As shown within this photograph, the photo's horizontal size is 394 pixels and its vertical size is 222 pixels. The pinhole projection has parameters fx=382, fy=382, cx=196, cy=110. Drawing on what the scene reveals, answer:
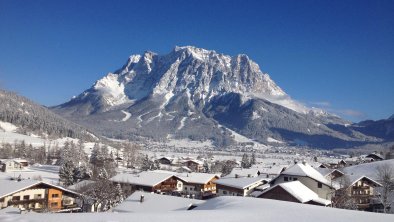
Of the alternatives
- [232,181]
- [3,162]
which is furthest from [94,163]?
[232,181]

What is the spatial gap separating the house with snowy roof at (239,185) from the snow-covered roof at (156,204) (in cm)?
2390

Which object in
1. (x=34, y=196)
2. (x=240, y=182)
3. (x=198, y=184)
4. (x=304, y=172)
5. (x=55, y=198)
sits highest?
(x=304, y=172)

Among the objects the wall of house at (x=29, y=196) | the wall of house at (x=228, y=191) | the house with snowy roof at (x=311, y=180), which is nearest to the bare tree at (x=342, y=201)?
the house with snowy roof at (x=311, y=180)

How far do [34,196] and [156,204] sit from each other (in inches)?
779

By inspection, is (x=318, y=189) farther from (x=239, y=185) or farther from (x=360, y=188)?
(x=360, y=188)

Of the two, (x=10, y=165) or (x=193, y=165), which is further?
(x=193, y=165)

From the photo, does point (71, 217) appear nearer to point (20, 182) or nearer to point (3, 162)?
point (20, 182)

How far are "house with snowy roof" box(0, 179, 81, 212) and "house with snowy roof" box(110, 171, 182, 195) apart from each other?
11.6 metres

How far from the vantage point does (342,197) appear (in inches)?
1916

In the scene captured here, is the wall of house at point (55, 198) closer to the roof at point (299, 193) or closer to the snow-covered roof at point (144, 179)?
the snow-covered roof at point (144, 179)

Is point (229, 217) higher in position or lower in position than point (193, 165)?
lower

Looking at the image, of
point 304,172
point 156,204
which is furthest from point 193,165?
point 156,204

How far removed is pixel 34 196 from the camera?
48719 mm

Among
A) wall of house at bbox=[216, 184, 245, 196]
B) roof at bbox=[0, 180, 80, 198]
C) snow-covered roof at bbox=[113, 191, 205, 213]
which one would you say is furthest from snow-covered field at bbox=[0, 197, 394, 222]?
wall of house at bbox=[216, 184, 245, 196]
